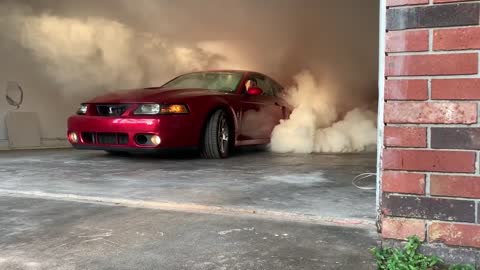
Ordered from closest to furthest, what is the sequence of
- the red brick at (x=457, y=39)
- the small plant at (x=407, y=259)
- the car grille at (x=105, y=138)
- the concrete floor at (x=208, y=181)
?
the red brick at (x=457, y=39) < the small plant at (x=407, y=259) < the concrete floor at (x=208, y=181) < the car grille at (x=105, y=138)

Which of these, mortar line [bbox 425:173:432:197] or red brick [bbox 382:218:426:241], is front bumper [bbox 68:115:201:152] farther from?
mortar line [bbox 425:173:432:197]

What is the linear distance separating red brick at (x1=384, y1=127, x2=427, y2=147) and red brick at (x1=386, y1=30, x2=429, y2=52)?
0.30 metres

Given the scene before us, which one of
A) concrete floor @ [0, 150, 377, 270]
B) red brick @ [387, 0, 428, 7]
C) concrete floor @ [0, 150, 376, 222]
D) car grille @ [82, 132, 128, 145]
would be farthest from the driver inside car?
red brick @ [387, 0, 428, 7]

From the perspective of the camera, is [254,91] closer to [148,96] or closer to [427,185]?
[148,96]

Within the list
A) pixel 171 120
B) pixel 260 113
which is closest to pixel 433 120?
pixel 171 120

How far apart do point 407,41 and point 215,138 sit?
381 cm

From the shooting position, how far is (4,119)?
6703 millimetres

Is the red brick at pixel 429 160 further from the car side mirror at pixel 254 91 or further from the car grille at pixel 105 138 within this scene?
the car side mirror at pixel 254 91

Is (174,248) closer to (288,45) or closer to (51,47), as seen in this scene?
(51,47)

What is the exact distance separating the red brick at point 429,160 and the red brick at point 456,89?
0.20 m

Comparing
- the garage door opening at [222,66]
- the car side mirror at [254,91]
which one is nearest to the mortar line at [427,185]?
the garage door opening at [222,66]

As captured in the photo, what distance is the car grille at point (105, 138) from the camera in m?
5.10

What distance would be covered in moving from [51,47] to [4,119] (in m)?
1.19

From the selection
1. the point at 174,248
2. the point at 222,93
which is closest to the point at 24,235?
the point at 174,248
